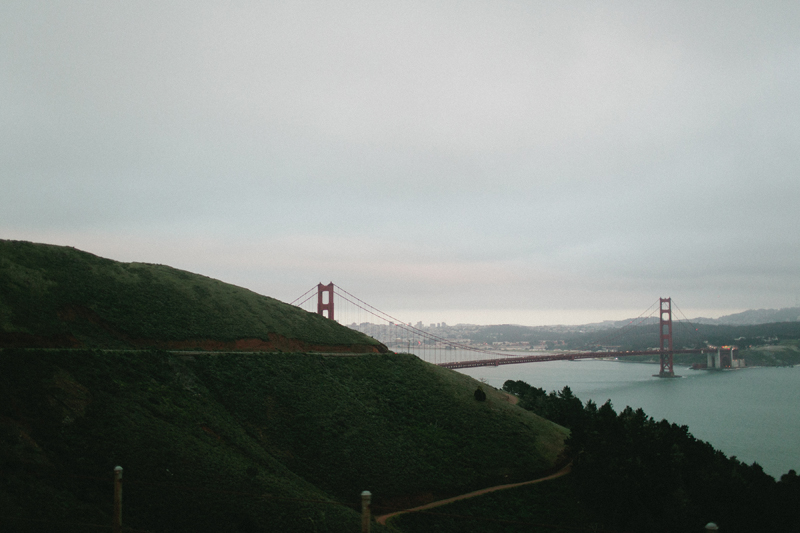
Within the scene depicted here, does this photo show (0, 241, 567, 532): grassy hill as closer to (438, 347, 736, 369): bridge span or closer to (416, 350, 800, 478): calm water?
(438, 347, 736, 369): bridge span

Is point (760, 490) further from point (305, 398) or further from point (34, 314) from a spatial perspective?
point (34, 314)

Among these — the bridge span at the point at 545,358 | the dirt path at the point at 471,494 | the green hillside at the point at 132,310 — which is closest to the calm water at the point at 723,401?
the bridge span at the point at 545,358

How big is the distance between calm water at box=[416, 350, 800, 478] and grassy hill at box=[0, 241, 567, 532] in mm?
34389

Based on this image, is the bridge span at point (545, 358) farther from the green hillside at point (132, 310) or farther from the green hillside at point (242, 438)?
the green hillside at point (242, 438)

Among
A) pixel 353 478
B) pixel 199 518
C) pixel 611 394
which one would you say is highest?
pixel 199 518

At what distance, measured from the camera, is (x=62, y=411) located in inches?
632

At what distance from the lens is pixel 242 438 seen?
830 inches

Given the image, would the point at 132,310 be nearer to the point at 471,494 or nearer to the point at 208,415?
the point at 208,415

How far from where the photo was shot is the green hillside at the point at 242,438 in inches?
531

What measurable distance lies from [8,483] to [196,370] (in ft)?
43.6

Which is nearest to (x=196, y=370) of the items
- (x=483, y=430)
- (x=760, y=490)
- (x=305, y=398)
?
(x=305, y=398)

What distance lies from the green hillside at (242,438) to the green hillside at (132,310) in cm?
327

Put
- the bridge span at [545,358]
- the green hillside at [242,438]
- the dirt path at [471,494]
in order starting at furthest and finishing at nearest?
the bridge span at [545,358]
the dirt path at [471,494]
the green hillside at [242,438]

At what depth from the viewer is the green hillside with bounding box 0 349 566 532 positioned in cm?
Result: 1349
